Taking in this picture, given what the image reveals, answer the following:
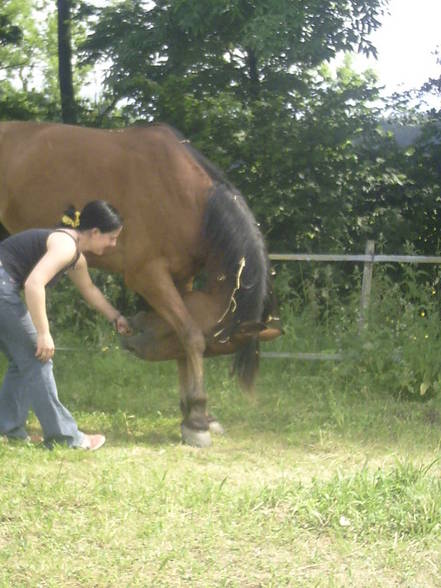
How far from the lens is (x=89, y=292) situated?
5.43 m

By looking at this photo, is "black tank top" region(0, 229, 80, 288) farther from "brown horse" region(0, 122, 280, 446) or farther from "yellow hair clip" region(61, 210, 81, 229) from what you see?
"brown horse" region(0, 122, 280, 446)

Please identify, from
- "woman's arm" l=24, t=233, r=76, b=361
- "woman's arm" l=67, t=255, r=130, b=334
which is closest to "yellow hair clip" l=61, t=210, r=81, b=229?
"woman's arm" l=67, t=255, r=130, b=334

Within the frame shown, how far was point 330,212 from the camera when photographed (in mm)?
9375

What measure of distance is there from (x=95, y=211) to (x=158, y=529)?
210 cm

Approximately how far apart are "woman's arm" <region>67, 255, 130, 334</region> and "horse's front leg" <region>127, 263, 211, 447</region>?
32 cm

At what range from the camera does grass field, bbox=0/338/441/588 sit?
3418 millimetres

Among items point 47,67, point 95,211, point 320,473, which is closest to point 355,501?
point 320,473

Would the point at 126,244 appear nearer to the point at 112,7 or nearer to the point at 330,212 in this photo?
the point at 330,212

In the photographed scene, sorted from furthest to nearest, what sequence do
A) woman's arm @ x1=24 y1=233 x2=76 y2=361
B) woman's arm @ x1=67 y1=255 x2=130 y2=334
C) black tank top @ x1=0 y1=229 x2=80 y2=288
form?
woman's arm @ x1=67 y1=255 x2=130 y2=334
black tank top @ x1=0 y1=229 x2=80 y2=288
woman's arm @ x1=24 y1=233 x2=76 y2=361

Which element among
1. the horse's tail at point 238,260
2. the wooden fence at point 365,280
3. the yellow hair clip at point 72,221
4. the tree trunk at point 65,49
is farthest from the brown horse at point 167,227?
the tree trunk at point 65,49

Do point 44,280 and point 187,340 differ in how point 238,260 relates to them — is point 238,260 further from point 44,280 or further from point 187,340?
point 44,280

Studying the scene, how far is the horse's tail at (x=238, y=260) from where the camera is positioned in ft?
18.1

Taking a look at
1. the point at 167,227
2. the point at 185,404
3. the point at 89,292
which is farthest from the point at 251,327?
the point at 89,292

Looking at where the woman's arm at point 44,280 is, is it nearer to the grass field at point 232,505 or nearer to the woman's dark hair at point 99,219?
the woman's dark hair at point 99,219
